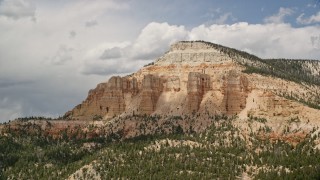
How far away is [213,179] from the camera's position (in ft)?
654

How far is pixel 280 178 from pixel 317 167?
11.7 metres

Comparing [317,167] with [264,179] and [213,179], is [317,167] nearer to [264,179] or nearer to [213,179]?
[264,179]

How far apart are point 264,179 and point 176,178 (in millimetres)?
26469

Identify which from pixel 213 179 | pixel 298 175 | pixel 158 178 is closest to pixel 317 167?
pixel 298 175

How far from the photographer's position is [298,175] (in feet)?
641

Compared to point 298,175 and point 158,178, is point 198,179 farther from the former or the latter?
point 298,175

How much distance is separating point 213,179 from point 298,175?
993 inches

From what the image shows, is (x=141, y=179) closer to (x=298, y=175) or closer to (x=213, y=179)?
(x=213, y=179)

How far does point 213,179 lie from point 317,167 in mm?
31178

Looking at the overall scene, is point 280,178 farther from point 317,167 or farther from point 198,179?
point 198,179

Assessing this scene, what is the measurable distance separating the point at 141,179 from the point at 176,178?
1057 centimetres

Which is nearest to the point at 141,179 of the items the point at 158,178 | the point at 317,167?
the point at 158,178

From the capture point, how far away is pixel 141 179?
199m

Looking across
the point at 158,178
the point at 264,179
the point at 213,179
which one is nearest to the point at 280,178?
the point at 264,179
